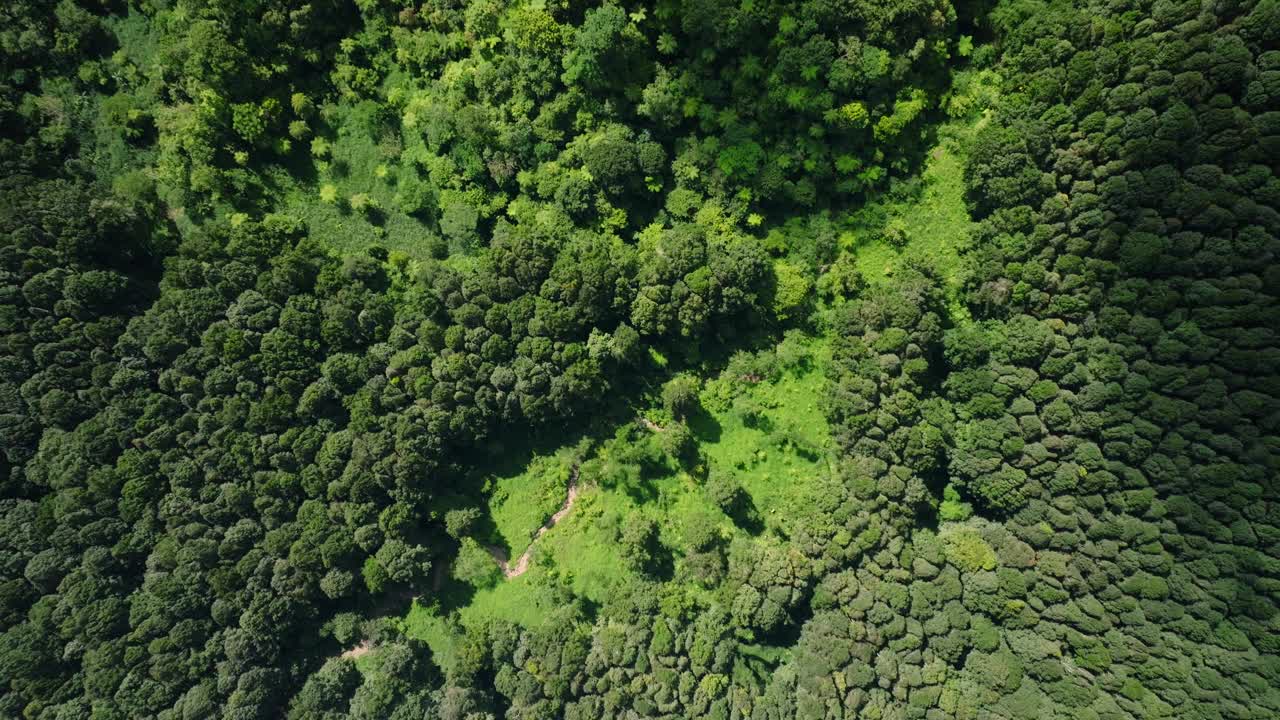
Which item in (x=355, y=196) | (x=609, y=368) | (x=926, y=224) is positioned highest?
(x=355, y=196)

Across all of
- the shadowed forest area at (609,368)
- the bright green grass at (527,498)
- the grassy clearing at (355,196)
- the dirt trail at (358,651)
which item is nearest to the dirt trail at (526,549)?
the shadowed forest area at (609,368)

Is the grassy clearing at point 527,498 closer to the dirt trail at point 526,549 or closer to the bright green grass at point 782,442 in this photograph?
the dirt trail at point 526,549

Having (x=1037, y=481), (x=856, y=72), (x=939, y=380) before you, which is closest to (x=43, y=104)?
(x=856, y=72)

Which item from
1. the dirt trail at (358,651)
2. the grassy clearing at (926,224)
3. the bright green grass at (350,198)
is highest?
the bright green grass at (350,198)

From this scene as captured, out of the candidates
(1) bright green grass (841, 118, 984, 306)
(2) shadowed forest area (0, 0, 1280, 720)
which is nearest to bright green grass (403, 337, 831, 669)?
(2) shadowed forest area (0, 0, 1280, 720)

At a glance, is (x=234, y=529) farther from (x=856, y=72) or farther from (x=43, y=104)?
(x=856, y=72)

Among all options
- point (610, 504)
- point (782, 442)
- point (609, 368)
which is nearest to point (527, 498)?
point (610, 504)

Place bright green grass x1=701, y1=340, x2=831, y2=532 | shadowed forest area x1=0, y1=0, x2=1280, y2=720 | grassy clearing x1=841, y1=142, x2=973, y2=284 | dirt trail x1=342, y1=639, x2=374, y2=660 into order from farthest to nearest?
dirt trail x1=342, y1=639, x2=374, y2=660 < bright green grass x1=701, y1=340, x2=831, y2=532 < grassy clearing x1=841, y1=142, x2=973, y2=284 < shadowed forest area x1=0, y1=0, x2=1280, y2=720

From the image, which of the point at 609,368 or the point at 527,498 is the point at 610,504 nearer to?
the point at 527,498

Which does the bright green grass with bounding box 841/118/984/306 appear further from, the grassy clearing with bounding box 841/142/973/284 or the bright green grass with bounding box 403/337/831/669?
the bright green grass with bounding box 403/337/831/669
